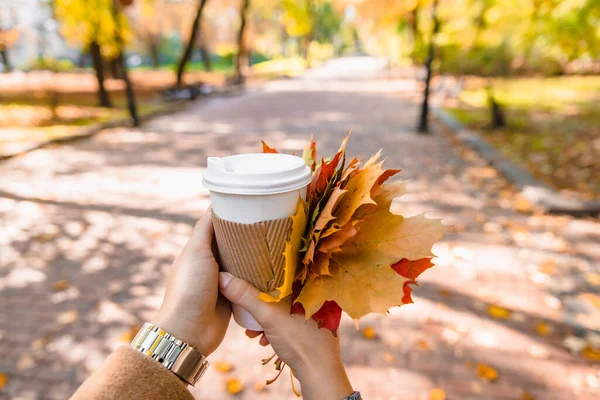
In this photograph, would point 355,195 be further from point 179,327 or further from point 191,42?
point 191,42

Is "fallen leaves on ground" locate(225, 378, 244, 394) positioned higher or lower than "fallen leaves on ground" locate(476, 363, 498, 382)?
lower

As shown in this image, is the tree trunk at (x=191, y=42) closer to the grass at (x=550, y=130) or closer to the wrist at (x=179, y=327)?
the grass at (x=550, y=130)

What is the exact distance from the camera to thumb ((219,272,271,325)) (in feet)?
4.54

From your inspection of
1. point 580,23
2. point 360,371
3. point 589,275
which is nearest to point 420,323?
point 360,371

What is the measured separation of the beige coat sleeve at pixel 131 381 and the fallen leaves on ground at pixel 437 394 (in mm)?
1899

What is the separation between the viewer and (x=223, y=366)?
2.88 m

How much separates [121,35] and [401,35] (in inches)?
1203

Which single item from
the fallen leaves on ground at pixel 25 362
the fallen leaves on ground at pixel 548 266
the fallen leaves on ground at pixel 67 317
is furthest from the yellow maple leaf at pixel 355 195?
the fallen leaves on ground at pixel 548 266

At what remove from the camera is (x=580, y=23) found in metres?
5.55

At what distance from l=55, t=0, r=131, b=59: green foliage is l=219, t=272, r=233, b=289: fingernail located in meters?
11.4

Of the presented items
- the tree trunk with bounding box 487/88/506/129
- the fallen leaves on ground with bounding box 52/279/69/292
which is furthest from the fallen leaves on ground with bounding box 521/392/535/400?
the tree trunk with bounding box 487/88/506/129

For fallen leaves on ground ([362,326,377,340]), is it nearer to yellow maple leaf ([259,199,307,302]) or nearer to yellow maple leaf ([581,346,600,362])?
yellow maple leaf ([581,346,600,362])

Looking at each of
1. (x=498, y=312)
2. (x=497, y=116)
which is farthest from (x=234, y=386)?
(x=497, y=116)

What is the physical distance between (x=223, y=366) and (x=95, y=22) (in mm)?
11513
